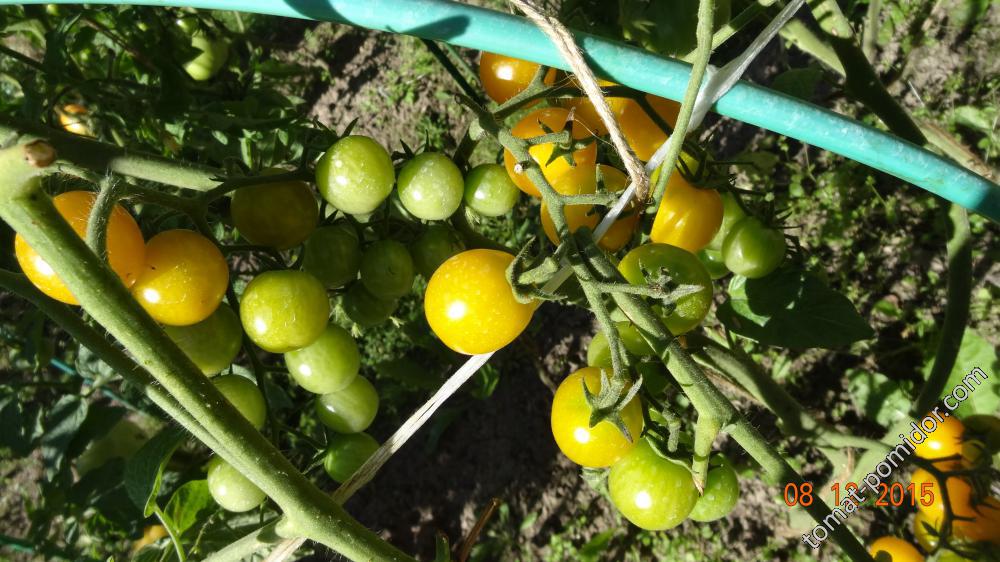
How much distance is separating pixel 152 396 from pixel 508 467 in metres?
1.46

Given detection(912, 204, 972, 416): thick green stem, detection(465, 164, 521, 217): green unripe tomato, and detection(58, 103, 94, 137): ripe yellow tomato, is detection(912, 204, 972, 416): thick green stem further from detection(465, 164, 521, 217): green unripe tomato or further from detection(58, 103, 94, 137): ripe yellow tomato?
detection(58, 103, 94, 137): ripe yellow tomato

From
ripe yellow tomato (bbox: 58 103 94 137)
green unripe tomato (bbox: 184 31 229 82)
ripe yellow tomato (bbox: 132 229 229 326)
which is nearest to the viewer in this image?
ripe yellow tomato (bbox: 132 229 229 326)

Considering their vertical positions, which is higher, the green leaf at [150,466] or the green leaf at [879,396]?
the green leaf at [150,466]

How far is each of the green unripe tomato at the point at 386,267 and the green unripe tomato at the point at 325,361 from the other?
0.14 meters

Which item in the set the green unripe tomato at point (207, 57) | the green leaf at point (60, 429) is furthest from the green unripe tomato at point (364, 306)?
the green unripe tomato at point (207, 57)

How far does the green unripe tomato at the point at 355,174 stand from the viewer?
867mm

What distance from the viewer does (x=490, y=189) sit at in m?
0.94

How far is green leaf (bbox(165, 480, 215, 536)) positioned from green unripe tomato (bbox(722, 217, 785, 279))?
0.90 meters

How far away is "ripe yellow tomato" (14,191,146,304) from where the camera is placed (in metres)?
0.68

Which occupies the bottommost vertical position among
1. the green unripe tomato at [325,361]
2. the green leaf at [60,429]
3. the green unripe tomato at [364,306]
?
the green leaf at [60,429]

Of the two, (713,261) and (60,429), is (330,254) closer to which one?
Answer: (713,261)

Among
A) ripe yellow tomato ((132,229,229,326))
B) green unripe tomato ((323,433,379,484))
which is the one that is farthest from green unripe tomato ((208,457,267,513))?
ripe yellow tomato ((132,229,229,326))

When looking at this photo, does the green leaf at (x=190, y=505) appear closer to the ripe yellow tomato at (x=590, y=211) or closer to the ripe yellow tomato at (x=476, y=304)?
the ripe yellow tomato at (x=476, y=304)

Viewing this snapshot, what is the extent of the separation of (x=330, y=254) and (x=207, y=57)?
1272mm
